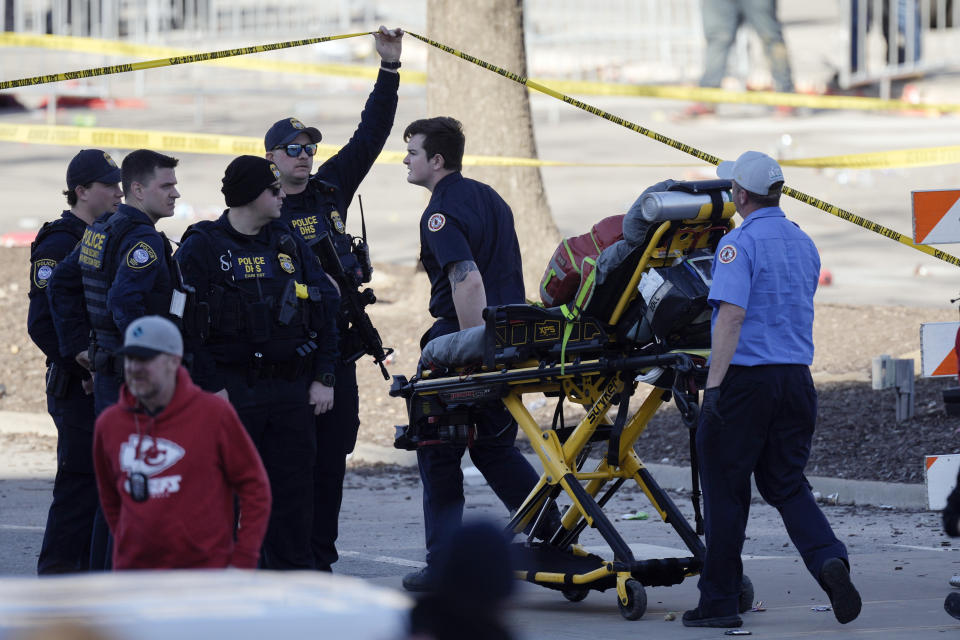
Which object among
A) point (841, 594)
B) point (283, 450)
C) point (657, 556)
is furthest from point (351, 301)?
point (841, 594)

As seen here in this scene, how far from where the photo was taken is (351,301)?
289 inches

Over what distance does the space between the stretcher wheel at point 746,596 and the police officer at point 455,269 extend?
1012mm

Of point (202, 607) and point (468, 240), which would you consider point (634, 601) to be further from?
point (202, 607)

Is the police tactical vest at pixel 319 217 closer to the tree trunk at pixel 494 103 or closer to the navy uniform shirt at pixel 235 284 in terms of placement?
the navy uniform shirt at pixel 235 284

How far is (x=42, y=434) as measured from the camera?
36.8 ft

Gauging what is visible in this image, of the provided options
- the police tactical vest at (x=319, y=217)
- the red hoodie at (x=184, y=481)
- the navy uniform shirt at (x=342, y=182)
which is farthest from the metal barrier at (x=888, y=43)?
the red hoodie at (x=184, y=481)

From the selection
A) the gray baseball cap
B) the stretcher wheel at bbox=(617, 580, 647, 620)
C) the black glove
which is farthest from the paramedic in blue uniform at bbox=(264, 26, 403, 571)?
the gray baseball cap

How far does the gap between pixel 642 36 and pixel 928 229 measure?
1963 cm

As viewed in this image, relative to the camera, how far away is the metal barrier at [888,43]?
2286cm

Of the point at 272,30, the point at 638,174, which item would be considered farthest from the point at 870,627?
the point at 272,30

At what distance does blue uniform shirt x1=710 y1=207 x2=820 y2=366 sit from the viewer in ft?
20.7

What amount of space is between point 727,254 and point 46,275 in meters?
2.93

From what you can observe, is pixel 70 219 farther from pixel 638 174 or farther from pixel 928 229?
pixel 638 174

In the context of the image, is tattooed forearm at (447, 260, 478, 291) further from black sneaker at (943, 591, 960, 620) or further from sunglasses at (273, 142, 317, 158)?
black sneaker at (943, 591, 960, 620)
